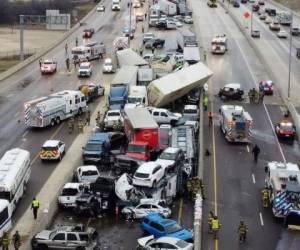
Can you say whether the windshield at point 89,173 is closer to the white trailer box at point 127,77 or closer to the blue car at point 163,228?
the blue car at point 163,228

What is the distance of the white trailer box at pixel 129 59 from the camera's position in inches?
3108

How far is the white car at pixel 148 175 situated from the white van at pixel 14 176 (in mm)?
6610

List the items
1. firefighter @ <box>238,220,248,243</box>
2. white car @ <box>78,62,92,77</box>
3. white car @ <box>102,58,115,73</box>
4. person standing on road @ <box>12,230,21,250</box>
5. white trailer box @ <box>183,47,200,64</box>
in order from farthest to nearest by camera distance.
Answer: white trailer box @ <box>183,47,200,64</box> → white car @ <box>102,58,115,73</box> → white car @ <box>78,62,92,77</box> → firefighter @ <box>238,220,248,243</box> → person standing on road @ <box>12,230,21,250</box>

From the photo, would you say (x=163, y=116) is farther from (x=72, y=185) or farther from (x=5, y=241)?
(x=5, y=241)

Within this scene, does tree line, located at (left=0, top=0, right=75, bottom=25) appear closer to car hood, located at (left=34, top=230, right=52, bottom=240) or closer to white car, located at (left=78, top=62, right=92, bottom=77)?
white car, located at (left=78, top=62, right=92, bottom=77)

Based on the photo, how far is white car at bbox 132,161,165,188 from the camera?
1702 inches

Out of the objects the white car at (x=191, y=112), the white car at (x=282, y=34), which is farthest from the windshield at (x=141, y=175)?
the white car at (x=282, y=34)

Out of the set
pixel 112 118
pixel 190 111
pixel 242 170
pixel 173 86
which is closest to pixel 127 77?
pixel 173 86

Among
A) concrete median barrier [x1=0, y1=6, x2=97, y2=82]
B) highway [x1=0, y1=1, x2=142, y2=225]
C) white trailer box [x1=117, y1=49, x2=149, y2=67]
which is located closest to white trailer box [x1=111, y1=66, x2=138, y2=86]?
highway [x1=0, y1=1, x2=142, y2=225]

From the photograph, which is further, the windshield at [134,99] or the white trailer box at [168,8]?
the white trailer box at [168,8]

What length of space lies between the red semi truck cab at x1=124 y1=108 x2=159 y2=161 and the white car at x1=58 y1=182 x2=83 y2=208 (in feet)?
22.7

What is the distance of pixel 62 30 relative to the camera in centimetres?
13112

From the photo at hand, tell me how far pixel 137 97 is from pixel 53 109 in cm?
786

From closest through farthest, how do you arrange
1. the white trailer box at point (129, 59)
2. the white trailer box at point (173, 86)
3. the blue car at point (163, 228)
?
the blue car at point (163, 228) → the white trailer box at point (173, 86) → the white trailer box at point (129, 59)
